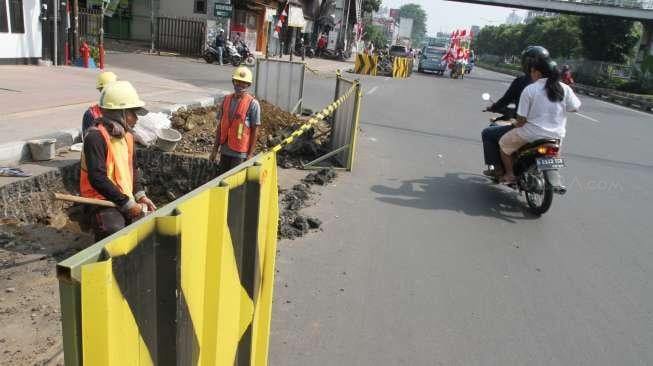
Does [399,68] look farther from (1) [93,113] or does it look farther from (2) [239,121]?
(1) [93,113]

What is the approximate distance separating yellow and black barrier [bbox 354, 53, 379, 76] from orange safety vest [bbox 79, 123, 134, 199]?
27.6 meters

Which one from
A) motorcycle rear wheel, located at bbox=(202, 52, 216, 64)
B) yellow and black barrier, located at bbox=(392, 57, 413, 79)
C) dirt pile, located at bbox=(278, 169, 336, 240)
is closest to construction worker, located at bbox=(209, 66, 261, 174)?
dirt pile, located at bbox=(278, 169, 336, 240)

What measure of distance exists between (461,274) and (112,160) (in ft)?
9.43

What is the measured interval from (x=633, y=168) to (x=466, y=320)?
756cm

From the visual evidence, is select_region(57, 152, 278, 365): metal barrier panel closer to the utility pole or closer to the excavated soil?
the excavated soil

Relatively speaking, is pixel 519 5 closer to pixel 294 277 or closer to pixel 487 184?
pixel 487 184

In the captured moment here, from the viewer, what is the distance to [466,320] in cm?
375

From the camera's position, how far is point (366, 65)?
3078 centimetres

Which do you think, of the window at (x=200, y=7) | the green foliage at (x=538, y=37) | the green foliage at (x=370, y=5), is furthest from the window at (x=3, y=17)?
the green foliage at (x=370, y=5)

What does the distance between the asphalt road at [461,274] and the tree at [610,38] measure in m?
45.3

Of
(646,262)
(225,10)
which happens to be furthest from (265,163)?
(225,10)

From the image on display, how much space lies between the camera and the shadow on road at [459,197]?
6.37 m

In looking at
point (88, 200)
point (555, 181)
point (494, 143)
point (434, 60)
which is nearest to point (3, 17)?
point (494, 143)

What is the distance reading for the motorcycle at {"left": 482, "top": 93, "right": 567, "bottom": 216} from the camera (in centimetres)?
603
